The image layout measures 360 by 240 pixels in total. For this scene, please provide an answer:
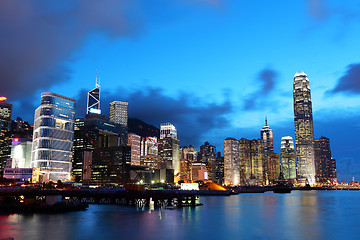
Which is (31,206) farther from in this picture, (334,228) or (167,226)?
(334,228)

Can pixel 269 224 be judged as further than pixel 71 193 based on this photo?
No

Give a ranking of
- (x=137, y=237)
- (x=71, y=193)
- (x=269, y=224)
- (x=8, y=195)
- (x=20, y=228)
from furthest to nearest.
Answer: (x=71, y=193) → (x=8, y=195) → (x=269, y=224) → (x=20, y=228) → (x=137, y=237)

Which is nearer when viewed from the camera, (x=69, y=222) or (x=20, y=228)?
(x=20, y=228)

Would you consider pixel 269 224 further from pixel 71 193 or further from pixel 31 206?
pixel 71 193

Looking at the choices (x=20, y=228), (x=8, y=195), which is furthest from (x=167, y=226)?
(x=8, y=195)

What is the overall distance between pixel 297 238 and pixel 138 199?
88183 millimetres

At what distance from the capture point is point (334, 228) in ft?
240

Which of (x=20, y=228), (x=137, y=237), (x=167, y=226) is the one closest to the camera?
(x=137, y=237)

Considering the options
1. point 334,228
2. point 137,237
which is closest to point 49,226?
point 137,237

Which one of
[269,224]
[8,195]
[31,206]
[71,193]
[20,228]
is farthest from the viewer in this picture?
[71,193]

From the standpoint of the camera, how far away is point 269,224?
77.6 m

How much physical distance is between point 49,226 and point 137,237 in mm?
21796

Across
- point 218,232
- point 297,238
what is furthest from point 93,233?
point 297,238

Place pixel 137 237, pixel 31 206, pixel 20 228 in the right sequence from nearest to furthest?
pixel 137 237, pixel 20 228, pixel 31 206
